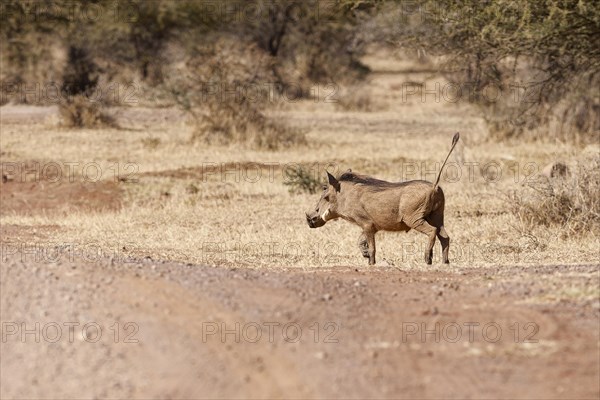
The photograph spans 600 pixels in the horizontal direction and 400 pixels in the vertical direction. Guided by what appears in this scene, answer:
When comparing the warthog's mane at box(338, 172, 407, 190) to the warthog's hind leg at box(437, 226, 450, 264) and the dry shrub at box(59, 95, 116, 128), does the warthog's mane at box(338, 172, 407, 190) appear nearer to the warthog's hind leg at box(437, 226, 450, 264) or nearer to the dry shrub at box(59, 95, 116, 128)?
the warthog's hind leg at box(437, 226, 450, 264)

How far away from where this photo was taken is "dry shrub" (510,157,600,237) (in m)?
11.7

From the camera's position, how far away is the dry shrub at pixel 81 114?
22156 millimetres

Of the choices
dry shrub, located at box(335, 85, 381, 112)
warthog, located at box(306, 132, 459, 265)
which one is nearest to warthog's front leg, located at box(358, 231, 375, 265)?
warthog, located at box(306, 132, 459, 265)

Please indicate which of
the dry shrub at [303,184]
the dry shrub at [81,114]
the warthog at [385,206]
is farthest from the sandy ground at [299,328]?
the dry shrub at [81,114]

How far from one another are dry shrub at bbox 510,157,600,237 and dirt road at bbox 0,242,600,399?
4529mm

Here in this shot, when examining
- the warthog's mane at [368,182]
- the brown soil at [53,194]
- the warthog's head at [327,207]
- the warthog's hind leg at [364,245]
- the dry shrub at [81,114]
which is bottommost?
the brown soil at [53,194]

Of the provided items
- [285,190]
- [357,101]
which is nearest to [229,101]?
[285,190]

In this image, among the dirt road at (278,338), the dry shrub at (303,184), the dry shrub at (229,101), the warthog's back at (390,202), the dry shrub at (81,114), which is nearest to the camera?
the dirt road at (278,338)

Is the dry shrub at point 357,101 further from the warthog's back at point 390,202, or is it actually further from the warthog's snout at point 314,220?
the warthog's back at point 390,202

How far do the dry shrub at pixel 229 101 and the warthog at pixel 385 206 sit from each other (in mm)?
9630

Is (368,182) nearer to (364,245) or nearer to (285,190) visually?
(364,245)

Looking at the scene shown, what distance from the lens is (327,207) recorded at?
34.0 ft

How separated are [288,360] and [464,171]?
434 inches

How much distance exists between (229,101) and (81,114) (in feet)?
12.6
